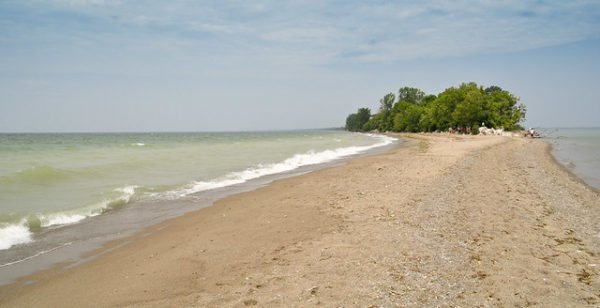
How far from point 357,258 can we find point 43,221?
8061 millimetres

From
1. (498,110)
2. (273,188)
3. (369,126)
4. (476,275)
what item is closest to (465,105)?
(498,110)

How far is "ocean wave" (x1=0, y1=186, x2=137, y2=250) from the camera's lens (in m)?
7.11

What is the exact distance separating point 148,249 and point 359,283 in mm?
4242

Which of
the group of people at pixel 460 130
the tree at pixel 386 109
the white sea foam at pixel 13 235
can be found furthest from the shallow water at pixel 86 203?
the tree at pixel 386 109

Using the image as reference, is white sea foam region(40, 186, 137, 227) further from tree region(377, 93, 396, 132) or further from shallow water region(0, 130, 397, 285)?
tree region(377, 93, 396, 132)

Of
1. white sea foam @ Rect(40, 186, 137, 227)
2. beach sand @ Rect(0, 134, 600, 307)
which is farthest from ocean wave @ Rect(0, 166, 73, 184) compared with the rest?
beach sand @ Rect(0, 134, 600, 307)

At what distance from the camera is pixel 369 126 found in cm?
17388

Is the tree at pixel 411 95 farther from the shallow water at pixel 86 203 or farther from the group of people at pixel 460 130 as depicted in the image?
the shallow water at pixel 86 203

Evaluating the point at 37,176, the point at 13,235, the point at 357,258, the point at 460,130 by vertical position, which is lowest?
A: the point at 13,235

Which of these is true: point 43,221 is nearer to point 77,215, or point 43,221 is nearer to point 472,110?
point 77,215

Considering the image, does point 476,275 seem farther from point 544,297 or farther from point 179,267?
point 179,267

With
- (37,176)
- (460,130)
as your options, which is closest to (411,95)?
(460,130)

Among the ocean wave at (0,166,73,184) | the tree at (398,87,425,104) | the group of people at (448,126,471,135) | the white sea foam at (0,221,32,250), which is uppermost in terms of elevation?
the tree at (398,87,425,104)

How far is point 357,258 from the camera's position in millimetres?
4988
